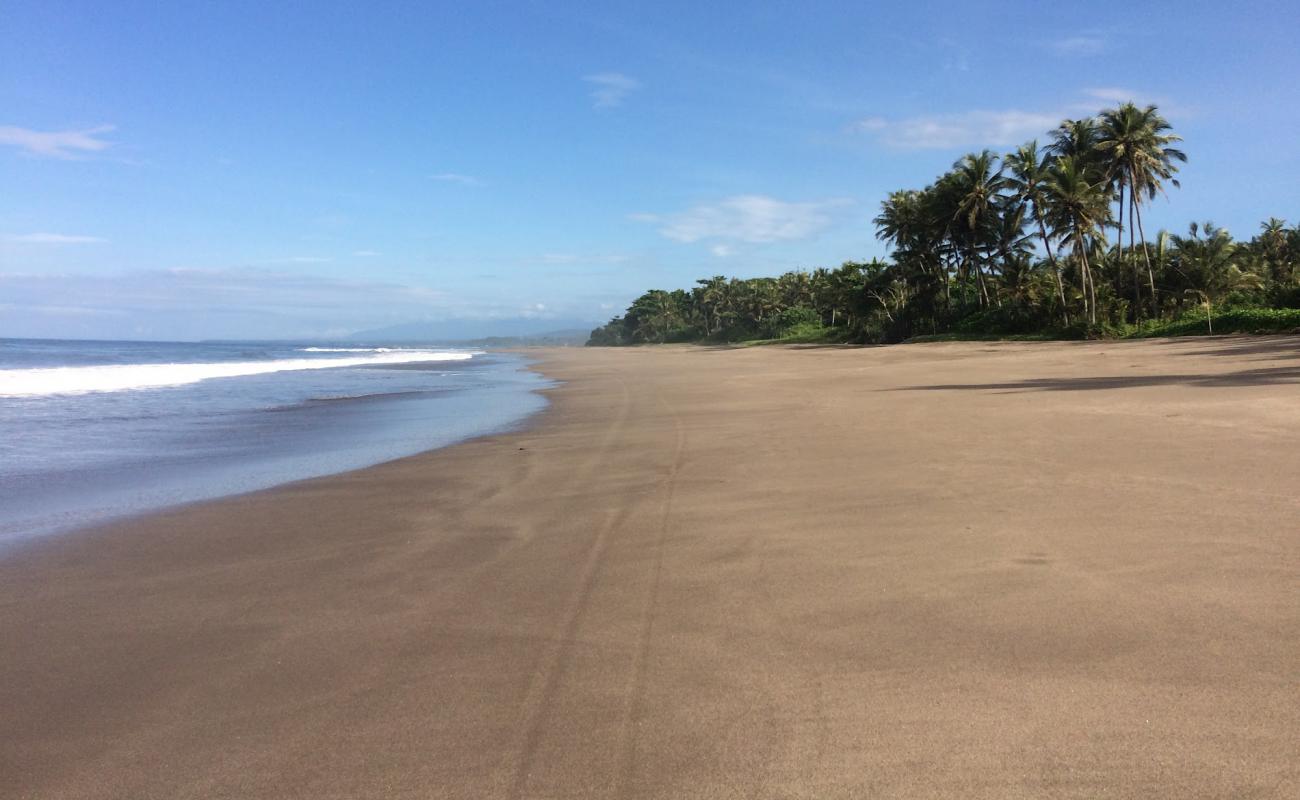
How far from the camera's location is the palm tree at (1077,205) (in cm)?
3869

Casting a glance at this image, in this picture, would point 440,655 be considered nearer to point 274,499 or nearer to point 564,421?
point 274,499

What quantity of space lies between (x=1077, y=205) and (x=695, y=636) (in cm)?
4246

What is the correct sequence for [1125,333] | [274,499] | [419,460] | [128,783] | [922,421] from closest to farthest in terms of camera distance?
[128,783] → [274,499] → [419,460] → [922,421] → [1125,333]

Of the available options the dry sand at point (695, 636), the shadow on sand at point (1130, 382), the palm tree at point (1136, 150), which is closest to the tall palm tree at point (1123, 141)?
the palm tree at point (1136, 150)

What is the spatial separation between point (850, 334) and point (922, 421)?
165 feet

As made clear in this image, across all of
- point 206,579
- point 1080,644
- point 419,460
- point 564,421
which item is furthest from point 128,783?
point 564,421

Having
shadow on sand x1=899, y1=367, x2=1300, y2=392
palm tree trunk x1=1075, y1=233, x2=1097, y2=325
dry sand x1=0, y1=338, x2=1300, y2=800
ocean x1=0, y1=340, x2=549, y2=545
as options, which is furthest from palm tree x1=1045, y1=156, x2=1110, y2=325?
dry sand x1=0, y1=338, x2=1300, y2=800

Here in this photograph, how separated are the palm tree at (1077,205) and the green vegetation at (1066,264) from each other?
74 mm

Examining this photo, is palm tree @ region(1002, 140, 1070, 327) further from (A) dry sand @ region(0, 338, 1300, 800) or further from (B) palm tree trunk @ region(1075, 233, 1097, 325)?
(A) dry sand @ region(0, 338, 1300, 800)

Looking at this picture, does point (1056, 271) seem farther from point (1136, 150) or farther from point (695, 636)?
point (695, 636)

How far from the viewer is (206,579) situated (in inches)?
207

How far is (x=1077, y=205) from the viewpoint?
38.8 m

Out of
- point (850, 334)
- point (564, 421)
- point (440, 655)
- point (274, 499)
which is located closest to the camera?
point (440, 655)

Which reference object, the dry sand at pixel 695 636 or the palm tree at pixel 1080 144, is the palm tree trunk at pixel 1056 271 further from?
the dry sand at pixel 695 636
